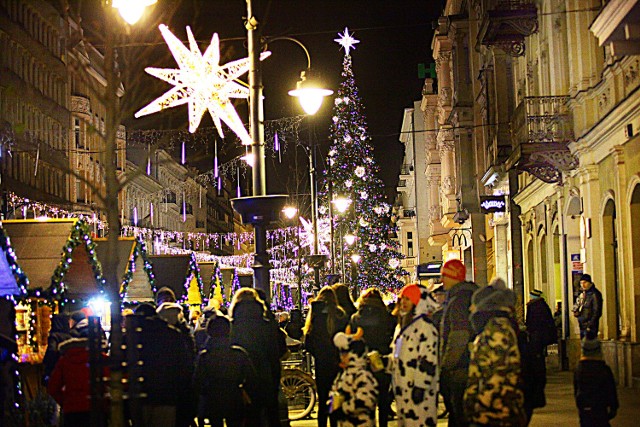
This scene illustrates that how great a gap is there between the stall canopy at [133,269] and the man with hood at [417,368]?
973 cm

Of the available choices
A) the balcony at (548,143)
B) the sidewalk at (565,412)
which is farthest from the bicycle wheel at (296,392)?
the balcony at (548,143)

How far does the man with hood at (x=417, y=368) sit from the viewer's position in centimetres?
1100

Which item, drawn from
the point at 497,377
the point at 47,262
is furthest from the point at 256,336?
the point at 47,262

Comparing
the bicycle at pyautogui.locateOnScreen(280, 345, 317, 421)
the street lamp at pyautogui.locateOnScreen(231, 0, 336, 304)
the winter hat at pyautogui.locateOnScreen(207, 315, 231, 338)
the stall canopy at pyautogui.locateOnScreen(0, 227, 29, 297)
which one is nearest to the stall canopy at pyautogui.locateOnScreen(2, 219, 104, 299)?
the stall canopy at pyautogui.locateOnScreen(0, 227, 29, 297)

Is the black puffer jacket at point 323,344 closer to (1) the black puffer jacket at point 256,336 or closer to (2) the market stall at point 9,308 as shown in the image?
(1) the black puffer jacket at point 256,336

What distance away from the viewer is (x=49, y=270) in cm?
1738

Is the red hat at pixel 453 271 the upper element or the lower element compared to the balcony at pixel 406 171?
lower

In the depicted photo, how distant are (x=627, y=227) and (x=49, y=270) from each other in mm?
10763

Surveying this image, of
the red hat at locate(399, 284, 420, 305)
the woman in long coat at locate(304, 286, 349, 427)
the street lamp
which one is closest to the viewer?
the red hat at locate(399, 284, 420, 305)

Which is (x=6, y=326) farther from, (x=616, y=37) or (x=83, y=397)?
(x=616, y=37)

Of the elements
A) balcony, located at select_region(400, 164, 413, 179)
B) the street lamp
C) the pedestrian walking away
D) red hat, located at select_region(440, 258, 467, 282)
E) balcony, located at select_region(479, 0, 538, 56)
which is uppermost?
balcony, located at select_region(400, 164, 413, 179)

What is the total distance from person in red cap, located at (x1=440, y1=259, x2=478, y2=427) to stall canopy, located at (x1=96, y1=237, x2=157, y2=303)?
939 cm

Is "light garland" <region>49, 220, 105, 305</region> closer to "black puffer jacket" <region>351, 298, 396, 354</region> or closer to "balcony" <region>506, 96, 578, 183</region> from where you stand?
"black puffer jacket" <region>351, 298, 396, 354</region>

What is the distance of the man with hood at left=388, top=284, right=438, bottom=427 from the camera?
11000 mm
